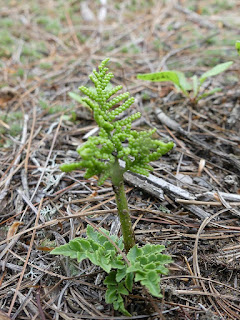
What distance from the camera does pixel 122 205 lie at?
185 centimetres

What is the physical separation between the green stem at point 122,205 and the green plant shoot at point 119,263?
7 cm

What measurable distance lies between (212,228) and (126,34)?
4188mm

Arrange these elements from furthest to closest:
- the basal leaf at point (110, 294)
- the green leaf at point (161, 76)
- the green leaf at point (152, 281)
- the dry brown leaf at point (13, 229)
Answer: the green leaf at point (161, 76)
the dry brown leaf at point (13, 229)
the basal leaf at point (110, 294)
the green leaf at point (152, 281)

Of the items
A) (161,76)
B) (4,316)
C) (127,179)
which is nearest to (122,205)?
(127,179)

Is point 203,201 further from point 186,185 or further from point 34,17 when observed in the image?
point 34,17

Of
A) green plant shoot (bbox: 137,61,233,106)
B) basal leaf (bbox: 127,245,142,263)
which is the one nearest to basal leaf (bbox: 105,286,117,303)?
basal leaf (bbox: 127,245,142,263)

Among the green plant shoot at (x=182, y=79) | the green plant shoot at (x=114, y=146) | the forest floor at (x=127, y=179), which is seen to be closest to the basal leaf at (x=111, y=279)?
the forest floor at (x=127, y=179)

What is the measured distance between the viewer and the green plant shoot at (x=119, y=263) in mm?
1669

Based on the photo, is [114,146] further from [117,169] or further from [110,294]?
[110,294]

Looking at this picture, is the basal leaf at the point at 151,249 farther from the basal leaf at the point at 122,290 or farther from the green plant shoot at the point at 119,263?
the basal leaf at the point at 122,290

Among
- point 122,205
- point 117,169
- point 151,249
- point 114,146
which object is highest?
point 114,146

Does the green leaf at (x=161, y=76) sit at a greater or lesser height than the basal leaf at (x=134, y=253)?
greater

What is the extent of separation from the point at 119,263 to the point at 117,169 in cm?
56

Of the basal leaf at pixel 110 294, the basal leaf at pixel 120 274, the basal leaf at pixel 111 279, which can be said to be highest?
the basal leaf at pixel 120 274
